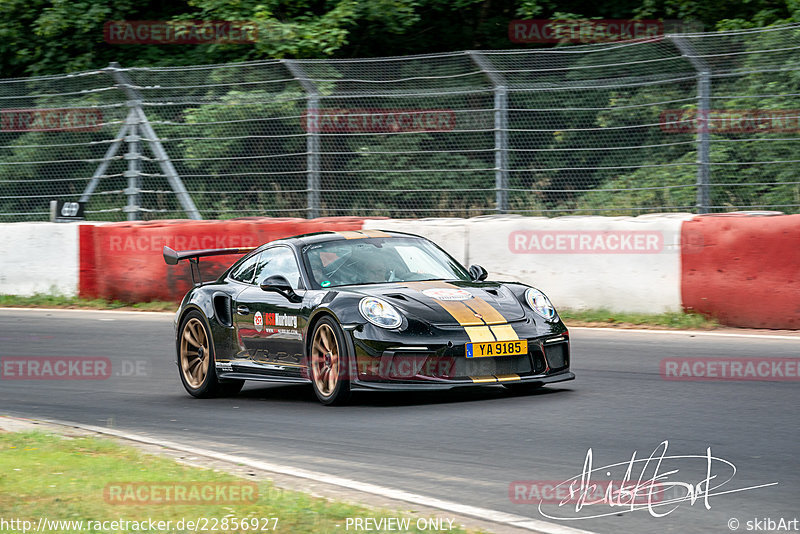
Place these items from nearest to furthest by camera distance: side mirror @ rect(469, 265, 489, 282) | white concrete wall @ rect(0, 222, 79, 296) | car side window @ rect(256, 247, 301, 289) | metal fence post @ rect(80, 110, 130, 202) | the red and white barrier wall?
car side window @ rect(256, 247, 301, 289), side mirror @ rect(469, 265, 489, 282), the red and white barrier wall, white concrete wall @ rect(0, 222, 79, 296), metal fence post @ rect(80, 110, 130, 202)

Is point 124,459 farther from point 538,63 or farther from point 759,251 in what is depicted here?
point 538,63

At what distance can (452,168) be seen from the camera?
1503 centimetres

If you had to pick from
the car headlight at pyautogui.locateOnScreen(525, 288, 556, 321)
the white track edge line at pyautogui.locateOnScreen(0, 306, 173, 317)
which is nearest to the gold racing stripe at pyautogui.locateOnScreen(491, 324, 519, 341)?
the car headlight at pyautogui.locateOnScreen(525, 288, 556, 321)

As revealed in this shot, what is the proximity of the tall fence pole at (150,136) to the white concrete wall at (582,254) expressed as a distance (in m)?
4.17

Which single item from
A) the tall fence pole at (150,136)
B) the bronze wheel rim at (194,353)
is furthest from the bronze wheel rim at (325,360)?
the tall fence pole at (150,136)

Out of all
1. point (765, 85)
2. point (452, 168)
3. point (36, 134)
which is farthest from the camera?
point (36, 134)

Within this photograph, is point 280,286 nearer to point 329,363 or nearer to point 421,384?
point 329,363

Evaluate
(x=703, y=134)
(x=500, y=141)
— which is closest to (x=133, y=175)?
(x=500, y=141)

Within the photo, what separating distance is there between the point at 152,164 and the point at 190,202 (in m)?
0.86

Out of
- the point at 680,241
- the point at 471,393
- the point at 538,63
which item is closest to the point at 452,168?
the point at 538,63

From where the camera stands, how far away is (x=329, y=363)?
8.61 metres

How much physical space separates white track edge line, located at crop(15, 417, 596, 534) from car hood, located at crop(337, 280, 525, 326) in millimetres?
1903

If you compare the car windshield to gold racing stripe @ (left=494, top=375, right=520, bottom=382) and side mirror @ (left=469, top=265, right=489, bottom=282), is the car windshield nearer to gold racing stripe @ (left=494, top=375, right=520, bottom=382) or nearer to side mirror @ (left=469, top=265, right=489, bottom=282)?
side mirror @ (left=469, top=265, right=489, bottom=282)

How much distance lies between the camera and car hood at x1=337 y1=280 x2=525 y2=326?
836 cm
